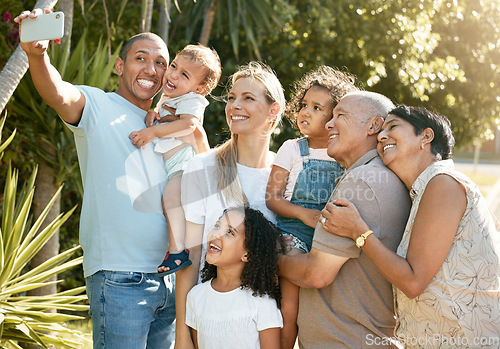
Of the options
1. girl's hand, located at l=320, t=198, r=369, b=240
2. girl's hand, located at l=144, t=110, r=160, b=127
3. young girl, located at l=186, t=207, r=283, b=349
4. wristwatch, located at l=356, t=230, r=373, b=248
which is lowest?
young girl, located at l=186, t=207, r=283, b=349

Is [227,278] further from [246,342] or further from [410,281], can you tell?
[410,281]

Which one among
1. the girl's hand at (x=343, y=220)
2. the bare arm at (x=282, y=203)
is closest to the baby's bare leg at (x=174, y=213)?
the bare arm at (x=282, y=203)

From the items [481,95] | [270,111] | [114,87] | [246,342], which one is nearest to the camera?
[246,342]

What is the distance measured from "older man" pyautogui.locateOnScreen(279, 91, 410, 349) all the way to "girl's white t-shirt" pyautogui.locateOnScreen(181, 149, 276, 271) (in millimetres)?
484

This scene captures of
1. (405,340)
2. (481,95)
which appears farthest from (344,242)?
(481,95)

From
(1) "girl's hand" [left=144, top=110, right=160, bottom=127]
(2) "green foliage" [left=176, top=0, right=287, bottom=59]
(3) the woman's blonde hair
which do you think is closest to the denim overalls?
(3) the woman's blonde hair

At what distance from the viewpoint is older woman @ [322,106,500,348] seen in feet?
8.04

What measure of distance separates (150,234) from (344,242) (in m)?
1.04

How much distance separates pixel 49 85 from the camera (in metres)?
2.76

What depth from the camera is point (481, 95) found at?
12.3 meters

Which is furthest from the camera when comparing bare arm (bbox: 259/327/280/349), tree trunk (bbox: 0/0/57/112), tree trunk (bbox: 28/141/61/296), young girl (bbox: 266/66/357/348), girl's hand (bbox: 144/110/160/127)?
tree trunk (bbox: 28/141/61/296)

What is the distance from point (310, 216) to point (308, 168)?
333 millimetres

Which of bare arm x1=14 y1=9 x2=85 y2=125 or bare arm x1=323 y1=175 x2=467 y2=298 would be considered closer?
bare arm x1=323 y1=175 x2=467 y2=298

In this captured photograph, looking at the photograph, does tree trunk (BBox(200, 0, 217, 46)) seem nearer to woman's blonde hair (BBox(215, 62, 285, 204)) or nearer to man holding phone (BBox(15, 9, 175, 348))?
woman's blonde hair (BBox(215, 62, 285, 204))
